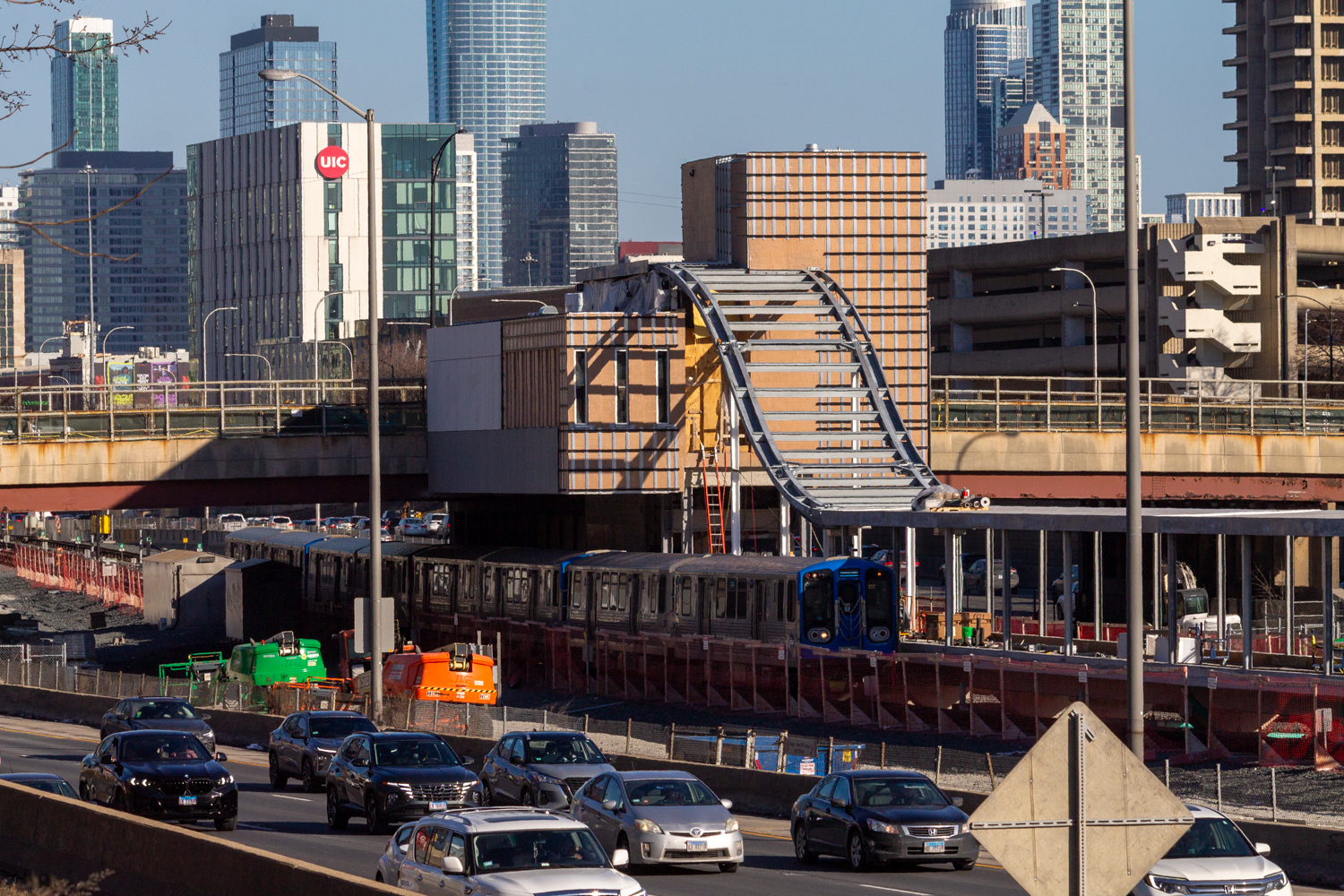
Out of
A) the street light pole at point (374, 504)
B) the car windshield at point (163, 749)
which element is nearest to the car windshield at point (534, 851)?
the car windshield at point (163, 749)

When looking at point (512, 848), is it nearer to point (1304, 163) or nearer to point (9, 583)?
point (9, 583)

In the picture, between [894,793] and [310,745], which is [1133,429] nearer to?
[894,793]

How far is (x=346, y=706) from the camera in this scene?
1740 inches

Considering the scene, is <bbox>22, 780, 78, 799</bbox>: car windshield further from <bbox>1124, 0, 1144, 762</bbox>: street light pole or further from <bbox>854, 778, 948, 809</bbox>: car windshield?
<bbox>1124, 0, 1144, 762</bbox>: street light pole

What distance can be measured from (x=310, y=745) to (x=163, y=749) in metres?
5.57

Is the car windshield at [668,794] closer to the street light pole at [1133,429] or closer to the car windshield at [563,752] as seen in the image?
the car windshield at [563,752]

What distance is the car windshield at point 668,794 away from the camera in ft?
79.6

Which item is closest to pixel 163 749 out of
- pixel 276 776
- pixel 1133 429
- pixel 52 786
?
pixel 52 786

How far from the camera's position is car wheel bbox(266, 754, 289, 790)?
34.2 meters

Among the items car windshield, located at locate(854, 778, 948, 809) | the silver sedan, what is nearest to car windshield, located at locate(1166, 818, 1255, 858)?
car windshield, located at locate(854, 778, 948, 809)

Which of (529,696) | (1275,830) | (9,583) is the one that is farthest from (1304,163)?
(1275,830)

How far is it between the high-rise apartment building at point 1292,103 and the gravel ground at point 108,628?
321ft

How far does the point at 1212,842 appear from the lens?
19.2 m

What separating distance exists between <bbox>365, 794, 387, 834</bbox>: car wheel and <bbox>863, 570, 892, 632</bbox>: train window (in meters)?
19.4
